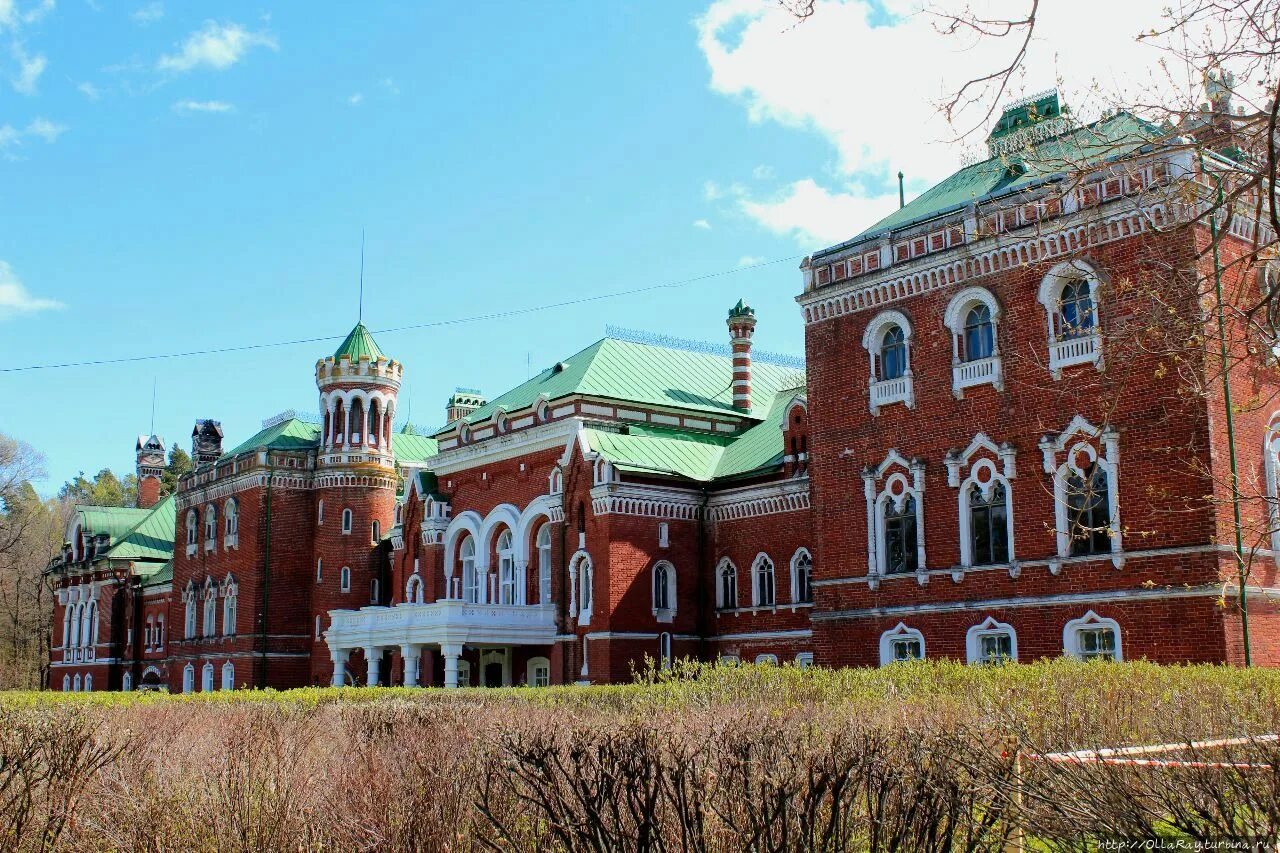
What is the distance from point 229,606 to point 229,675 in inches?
117

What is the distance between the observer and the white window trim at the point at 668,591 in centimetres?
3850

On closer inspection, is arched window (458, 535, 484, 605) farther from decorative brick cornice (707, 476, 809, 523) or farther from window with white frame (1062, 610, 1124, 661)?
window with white frame (1062, 610, 1124, 661)

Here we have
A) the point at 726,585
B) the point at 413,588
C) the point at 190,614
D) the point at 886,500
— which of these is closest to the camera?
the point at 886,500

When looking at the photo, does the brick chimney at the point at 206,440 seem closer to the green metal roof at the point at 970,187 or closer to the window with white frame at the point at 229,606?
the window with white frame at the point at 229,606

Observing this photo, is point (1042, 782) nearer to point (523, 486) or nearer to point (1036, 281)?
point (1036, 281)

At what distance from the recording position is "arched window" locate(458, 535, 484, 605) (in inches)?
1705

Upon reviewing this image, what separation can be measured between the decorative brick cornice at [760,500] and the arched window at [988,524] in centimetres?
858

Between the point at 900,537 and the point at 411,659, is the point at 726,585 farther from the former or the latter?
the point at 411,659

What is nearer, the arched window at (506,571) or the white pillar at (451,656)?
the white pillar at (451,656)

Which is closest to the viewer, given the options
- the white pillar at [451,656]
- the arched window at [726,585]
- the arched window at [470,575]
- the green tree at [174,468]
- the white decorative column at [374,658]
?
the arched window at [726,585]

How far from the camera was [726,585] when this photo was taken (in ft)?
129

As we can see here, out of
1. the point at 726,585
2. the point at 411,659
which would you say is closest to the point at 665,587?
the point at 726,585

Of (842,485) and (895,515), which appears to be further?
(842,485)

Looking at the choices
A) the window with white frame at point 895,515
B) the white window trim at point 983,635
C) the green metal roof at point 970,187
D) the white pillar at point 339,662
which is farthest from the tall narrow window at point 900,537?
the white pillar at point 339,662
